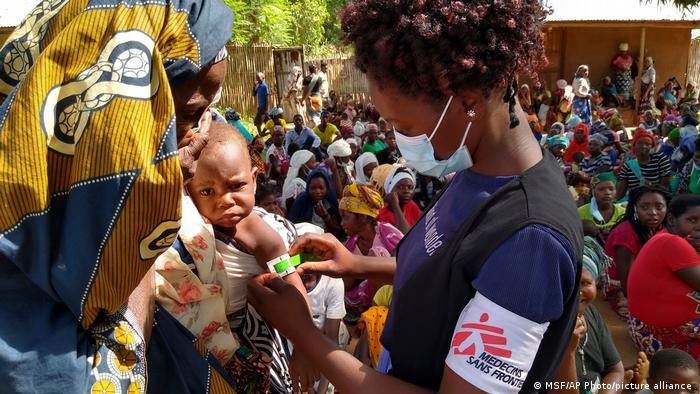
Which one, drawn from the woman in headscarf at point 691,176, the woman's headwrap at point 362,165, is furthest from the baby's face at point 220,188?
the woman in headscarf at point 691,176

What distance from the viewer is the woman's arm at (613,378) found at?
12.1ft

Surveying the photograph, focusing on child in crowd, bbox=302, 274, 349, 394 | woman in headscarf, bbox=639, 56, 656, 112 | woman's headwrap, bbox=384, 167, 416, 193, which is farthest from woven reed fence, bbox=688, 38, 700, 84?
child in crowd, bbox=302, 274, 349, 394

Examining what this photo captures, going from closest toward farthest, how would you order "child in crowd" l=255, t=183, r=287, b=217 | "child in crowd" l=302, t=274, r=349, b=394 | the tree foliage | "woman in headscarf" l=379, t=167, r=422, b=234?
1. "child in crowd" l=302, t=274, r=349, b=394
2. "child in crowd" l=255, t=183, r=287, b=217
3. "woman in headscarf" l=379, t=167, r=422, b=234
4. the tree foliage

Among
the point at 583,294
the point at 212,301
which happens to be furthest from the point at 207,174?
the point at 583,294

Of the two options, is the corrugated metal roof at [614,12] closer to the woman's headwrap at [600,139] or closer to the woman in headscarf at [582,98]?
the woman in headscarf at [582,98]

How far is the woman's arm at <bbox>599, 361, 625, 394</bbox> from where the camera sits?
3.70m

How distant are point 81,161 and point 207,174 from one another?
0.95 m

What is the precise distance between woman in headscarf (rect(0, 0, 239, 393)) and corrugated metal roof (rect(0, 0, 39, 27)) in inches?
611

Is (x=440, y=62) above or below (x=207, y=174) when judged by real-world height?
above

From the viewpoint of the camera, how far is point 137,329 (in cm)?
120

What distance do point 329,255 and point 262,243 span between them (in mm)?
261

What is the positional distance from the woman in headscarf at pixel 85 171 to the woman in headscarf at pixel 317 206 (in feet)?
17.2

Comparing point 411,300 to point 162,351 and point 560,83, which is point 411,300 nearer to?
point 162,351

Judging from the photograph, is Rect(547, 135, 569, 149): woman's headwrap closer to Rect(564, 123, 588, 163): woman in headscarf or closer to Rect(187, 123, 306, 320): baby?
Rect(564, 123, 588, 163): woman in headscarf
